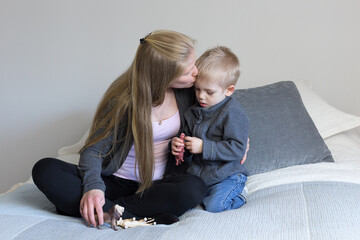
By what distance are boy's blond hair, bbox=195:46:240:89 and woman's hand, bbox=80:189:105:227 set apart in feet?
1.61

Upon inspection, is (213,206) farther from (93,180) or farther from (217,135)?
(93,180)

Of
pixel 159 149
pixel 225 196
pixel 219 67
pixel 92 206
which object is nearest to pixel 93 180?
pixel 92 206

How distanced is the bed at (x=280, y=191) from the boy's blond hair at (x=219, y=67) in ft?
1.27

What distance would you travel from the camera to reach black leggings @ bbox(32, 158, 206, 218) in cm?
132

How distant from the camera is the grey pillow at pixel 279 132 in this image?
170cm

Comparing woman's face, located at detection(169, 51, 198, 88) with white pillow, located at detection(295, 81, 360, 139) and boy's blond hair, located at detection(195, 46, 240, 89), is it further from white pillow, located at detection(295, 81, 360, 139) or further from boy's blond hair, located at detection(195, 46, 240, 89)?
white pillow, located at detection(295, 81, 360, 139)

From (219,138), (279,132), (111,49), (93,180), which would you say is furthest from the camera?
(111,49)

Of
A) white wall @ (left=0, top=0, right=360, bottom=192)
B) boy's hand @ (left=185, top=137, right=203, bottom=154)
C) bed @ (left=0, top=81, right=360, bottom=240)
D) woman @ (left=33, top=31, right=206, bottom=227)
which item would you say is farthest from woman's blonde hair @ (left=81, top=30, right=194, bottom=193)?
white wall @ (left=0, top=0, right=360, bottom=192)

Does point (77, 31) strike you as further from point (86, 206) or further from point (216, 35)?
point (86, 206)

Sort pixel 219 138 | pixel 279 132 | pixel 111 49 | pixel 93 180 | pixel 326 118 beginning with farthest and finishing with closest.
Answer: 1. pixel 111 49
2. pixel 326 118
3. pixel 279 132
4. pixel 219 138
5. pixel 93 180

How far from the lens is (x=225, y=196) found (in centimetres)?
140

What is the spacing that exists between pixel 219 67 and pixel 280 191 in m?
0.44

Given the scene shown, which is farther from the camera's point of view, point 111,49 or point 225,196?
point 111,49

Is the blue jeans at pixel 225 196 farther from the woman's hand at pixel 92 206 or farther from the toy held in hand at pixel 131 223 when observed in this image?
the woman's hand at pixel 92 206
